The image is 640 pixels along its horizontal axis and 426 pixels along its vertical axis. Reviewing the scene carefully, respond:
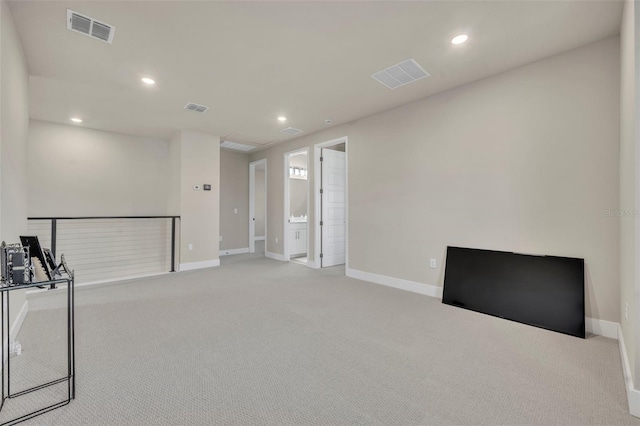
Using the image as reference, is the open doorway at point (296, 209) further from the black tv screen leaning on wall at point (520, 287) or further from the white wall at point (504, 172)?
the black tv screen leaning on wall at point (520, 287)

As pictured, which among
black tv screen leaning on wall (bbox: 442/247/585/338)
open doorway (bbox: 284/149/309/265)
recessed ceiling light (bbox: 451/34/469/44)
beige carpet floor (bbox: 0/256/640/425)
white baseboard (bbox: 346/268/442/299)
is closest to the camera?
beige carpet floor (bbox: 0/256/640/425)

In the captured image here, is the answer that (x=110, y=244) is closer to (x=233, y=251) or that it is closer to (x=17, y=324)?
(x=233, y=251)

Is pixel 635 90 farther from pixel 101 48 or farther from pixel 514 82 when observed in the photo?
pixel 101 48

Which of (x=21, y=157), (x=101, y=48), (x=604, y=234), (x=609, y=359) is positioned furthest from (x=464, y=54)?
(x=21, y=157)

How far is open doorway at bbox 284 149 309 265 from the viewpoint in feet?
21.1

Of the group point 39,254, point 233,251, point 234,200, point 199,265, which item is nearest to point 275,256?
point 233,251

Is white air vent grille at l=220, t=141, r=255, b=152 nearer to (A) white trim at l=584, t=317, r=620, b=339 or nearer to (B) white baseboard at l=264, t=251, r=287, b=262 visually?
(B) white baseboard at l=264, t=251, r=287, b=262

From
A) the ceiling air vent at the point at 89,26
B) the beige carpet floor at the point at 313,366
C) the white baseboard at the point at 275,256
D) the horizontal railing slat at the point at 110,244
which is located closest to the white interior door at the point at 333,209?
the white baseboard at the point at 275,256

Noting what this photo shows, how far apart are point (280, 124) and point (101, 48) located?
2.80 meters

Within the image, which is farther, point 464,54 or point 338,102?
point 338,102

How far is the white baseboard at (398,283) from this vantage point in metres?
3.81

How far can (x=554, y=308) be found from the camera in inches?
109

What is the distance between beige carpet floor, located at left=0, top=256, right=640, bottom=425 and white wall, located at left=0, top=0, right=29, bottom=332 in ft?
3.34

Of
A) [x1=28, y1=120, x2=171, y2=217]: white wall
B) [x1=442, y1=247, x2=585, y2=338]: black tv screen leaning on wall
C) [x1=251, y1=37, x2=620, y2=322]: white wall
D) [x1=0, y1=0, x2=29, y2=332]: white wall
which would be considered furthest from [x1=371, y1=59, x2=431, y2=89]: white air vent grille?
[x1=28, y1=120, x2=171, y2=217]: white wall
